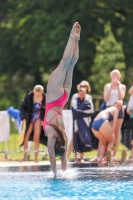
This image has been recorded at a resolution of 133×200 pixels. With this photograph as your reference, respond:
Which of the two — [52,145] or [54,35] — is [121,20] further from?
[52,145]

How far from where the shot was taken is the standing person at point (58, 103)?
31.5 ft

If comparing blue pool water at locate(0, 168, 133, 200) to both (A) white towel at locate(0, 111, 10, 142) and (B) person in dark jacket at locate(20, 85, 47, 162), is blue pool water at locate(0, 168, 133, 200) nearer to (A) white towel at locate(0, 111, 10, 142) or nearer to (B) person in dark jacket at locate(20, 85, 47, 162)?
(B) person in dark jacket at locate(20, 85, 47, 162)

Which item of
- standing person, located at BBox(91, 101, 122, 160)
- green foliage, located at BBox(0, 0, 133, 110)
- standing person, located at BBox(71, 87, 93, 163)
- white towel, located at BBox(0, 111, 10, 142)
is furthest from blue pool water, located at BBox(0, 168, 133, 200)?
green foliage, located at BBox(0, 0, 133, 110)

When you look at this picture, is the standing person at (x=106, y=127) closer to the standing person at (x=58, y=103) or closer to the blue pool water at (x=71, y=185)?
the blue pool water at (x=71, y=185)

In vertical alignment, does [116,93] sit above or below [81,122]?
above

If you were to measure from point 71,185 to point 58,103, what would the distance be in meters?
1.49

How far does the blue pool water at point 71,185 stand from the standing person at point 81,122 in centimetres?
408

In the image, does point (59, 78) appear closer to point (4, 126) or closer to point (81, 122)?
point (81, 122)

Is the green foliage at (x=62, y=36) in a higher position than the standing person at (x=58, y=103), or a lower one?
higher

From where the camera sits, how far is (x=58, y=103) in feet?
32.0

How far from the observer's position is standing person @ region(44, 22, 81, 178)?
31.5ft

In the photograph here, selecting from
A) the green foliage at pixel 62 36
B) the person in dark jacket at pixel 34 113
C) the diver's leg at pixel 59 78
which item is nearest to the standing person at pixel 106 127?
the person in dark jacket at pixel 34 113

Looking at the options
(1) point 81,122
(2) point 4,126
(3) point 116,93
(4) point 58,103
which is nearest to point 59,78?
(4) point 58,103

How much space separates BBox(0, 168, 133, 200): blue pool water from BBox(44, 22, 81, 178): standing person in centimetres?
41
